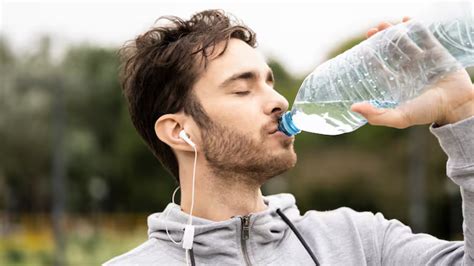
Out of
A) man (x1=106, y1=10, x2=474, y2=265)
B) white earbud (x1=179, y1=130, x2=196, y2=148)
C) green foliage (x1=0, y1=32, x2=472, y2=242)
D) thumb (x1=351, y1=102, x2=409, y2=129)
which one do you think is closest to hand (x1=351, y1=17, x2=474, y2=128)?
thumb (x1=351, y1=102, x2=409, y2=129)

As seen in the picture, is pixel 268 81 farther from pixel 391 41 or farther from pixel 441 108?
pixel 441 108

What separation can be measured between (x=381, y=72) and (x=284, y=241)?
71cm

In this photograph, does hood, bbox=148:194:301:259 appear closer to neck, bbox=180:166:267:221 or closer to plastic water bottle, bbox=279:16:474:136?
neck, bbox=180:166:267:221

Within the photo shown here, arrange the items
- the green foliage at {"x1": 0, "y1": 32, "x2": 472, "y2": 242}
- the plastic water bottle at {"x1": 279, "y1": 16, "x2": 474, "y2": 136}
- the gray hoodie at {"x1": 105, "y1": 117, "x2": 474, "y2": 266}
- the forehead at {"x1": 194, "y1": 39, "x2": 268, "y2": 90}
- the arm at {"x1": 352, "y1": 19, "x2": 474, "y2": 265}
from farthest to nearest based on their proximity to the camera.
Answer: the green foliage at {"x1": 0, "y1": 32, "x2": 472, "y2": 242}
the forehead at {"x1": 194, "y1": 39, "x2": 268, "y2": 90}
the gray hoodie at {"x1": 105, "y1": 117, "x2": 474, "y2": 266}
the plastic water bottle at {"x1": 279, "y1": 16, "x2": 474, "y2": 136}
the arm at {"x1": 352, "y1": 19, "x2": 474, "y2": 265}

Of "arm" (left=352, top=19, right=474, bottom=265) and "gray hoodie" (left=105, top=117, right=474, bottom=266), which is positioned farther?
"gray hoodie" (left=105, top=117, right=474, bottom=266)

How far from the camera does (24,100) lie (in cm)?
2706

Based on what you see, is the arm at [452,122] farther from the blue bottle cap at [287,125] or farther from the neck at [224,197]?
the neck at [224,197]

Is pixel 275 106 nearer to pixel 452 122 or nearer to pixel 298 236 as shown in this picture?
pixel 298 236

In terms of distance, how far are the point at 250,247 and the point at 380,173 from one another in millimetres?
24803

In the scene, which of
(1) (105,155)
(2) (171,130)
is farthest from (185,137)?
(1) (105,155)

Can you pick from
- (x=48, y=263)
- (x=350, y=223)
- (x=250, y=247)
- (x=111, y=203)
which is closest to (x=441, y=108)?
(x=350, y=223)

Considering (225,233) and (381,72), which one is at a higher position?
(381,72)

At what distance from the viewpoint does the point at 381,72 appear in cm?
313

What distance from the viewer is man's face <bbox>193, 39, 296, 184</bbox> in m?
2.90
